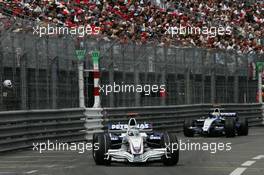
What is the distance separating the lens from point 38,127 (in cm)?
1432

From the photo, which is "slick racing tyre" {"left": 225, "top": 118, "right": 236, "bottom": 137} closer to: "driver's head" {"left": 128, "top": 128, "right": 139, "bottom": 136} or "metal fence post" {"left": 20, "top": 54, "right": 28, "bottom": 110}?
"metal fence post" {"left": 20, "top": 54, "right": 28, "bottom": 110}

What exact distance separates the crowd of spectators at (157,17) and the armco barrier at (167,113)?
7.60 feet

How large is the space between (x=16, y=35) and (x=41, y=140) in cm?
261

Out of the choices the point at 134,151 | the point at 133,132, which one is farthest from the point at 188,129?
the point at 134,151

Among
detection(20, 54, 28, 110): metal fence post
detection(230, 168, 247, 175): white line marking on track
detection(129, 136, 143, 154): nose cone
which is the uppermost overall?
detection(20, 54, 28, 110): metal fence post

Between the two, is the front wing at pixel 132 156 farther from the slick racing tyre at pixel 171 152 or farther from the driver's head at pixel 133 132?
the driver's head at pixel 133 132

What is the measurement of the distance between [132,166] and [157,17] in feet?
56.4

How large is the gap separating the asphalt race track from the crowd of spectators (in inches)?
219

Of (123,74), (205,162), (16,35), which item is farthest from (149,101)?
(205,162)

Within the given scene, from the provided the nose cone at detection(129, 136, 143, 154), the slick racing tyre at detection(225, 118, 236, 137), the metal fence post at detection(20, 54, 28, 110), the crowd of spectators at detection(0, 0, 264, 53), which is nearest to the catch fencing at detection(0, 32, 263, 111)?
the metal fence post at detection(20, 54, 28, 110)

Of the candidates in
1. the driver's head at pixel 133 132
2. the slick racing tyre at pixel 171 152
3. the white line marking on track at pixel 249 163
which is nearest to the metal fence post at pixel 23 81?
the driver's head at pixel 133 132

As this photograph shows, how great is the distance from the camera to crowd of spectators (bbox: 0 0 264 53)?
21.1 m

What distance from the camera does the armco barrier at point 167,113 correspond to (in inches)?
712

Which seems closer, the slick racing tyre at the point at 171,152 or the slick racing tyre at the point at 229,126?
the slick racing tyre at the point at 171,152
